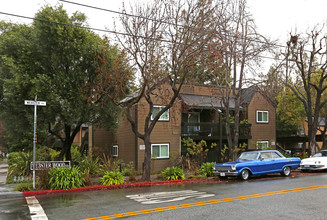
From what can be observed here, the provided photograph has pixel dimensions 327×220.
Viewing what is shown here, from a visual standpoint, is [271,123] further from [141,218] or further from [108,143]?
[141,218]

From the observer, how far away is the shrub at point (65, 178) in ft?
43.4

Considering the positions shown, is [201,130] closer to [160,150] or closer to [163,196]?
[160,150]

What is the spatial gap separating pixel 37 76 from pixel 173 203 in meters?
9.84

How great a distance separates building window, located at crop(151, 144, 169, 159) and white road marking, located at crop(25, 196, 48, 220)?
11.5 m

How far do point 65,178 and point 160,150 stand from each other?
10124 mm

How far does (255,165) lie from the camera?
15930mm

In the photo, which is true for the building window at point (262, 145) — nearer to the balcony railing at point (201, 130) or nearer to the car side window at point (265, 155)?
the balcony railing at point (201, 130)

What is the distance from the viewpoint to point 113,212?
845cm

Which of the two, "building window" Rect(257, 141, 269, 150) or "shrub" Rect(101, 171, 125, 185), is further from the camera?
"building window" Rect(257, 141, 269, 150)

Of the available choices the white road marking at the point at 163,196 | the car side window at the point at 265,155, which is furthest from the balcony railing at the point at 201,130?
the white road marking at the point at 163,196

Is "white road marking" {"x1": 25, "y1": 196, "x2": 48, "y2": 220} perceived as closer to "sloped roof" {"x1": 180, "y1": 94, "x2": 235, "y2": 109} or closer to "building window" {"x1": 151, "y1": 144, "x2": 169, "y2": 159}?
"building window" {"x1": 151, "y1": 144, "x2": 169, "y2": 159}

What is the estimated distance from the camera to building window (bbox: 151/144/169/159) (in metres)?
22.4

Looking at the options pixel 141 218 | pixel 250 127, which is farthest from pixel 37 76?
pixel 250 127

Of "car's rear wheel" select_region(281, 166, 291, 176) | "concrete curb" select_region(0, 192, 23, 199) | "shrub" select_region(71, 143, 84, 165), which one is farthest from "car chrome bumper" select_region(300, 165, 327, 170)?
"concrete curb" select_region(0, 192, 23, 199)
